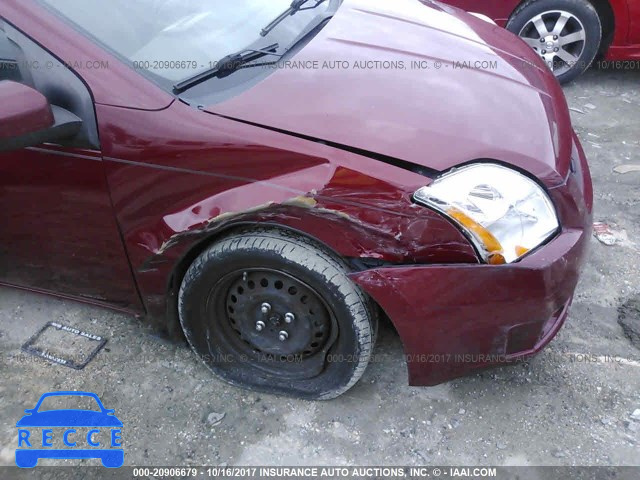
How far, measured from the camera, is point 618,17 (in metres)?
4.20

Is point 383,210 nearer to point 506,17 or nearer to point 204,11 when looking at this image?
point 204,11

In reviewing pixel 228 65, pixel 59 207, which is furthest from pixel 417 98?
pixel 59 207

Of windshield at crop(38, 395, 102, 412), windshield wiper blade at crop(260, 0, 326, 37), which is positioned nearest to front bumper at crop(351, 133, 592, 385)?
windshield wiper blade at crop(260, 0, 326, 37)

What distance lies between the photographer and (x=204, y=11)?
88.9 inches

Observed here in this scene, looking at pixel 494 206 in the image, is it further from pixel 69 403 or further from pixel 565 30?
pixel 565 30

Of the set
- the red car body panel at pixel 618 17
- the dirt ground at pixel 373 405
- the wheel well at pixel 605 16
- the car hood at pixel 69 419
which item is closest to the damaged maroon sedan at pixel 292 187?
the dirt ground at pixel 373 405

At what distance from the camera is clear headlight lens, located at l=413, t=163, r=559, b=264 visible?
1.72 meters

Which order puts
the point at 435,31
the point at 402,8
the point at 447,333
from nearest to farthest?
the point at 447,333, the point at 435,31, the point at 402,8

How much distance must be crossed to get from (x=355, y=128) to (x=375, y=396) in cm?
105

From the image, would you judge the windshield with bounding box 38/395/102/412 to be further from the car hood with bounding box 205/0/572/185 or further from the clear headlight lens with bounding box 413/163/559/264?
the clear headlight lens with bounding box 413/163/559/264

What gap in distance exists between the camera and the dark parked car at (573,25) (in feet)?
13.8

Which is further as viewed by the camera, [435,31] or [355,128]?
[435,31]

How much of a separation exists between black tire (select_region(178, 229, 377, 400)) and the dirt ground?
0.39 feet

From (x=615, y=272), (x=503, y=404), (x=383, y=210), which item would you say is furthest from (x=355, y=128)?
(x=615, y=272)
